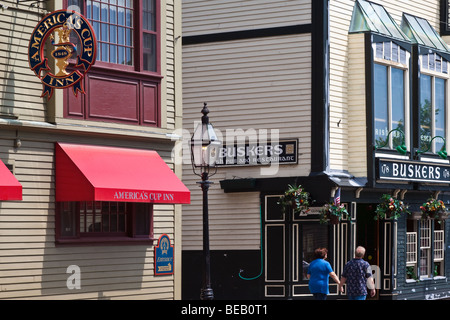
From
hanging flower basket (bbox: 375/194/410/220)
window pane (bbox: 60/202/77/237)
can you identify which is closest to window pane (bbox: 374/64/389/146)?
hanging flower basket (bbox: 375/194/410/220)

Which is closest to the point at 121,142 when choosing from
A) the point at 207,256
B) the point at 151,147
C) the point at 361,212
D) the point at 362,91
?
the point at 151,147

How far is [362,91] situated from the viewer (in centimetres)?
2406

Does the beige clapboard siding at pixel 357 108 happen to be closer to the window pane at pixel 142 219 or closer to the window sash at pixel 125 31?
the window sash at pixel 125 31

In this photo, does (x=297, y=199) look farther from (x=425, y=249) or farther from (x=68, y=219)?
(x=68, y=219)

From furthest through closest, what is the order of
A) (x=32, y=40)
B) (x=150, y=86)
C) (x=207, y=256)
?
(x=150, y=86), (x=207, y=256), (x=32, y=40)

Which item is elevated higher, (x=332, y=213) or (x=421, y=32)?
(x=421, y=32)

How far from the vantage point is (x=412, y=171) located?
2517 centimetres

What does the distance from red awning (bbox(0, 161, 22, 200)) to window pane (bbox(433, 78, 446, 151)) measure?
50.5 feet

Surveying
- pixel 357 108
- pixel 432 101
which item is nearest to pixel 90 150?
pixel 357 108

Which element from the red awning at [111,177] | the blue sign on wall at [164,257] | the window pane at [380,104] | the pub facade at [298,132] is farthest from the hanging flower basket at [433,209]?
the red awning at [111,177]

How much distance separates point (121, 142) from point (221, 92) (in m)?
7.31

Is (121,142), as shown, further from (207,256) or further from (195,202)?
(195,202)

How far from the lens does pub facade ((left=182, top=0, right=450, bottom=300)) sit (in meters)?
23.4

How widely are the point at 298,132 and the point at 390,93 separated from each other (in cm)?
318
